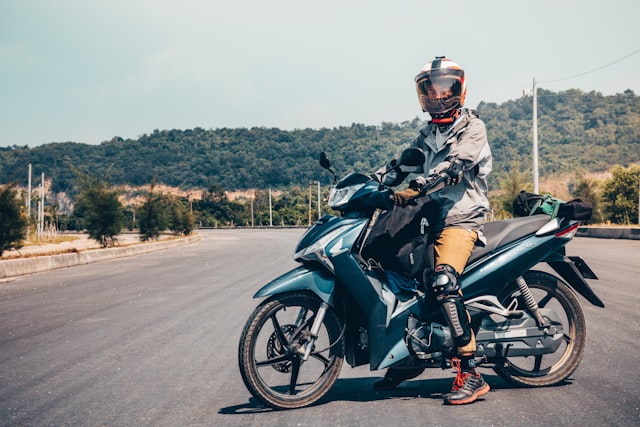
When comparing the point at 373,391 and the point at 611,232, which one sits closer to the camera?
the point at 373,391

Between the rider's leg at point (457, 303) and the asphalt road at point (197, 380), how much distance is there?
0.40ft

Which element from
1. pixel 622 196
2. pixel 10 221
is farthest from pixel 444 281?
pixel 622 196

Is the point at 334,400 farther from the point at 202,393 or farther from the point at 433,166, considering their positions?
the point at 433,166

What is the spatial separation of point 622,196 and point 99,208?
2576 cm

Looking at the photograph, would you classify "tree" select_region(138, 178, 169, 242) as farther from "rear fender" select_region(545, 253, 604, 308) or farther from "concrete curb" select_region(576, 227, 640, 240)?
"rear fender" select_region(545, 253, 604, 308)

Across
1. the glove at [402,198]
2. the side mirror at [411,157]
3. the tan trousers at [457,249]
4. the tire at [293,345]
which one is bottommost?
Answer: the tire at [293,345]

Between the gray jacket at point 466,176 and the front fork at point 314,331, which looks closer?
the front fork at point 314,331

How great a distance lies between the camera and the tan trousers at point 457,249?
14.8ft

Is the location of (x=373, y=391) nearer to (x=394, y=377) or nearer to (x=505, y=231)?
(x=394, y=377)

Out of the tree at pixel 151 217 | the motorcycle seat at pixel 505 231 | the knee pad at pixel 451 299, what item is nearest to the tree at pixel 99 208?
the tree at pixel 151 217

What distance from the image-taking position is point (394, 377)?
480 cm

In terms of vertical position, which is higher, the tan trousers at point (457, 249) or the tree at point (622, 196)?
the tree at point (622, 196)

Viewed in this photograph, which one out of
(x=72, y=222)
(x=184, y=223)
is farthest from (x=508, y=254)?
(x=72, y=222)

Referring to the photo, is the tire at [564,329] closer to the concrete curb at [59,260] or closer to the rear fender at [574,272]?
the rear fender at [574,272]
